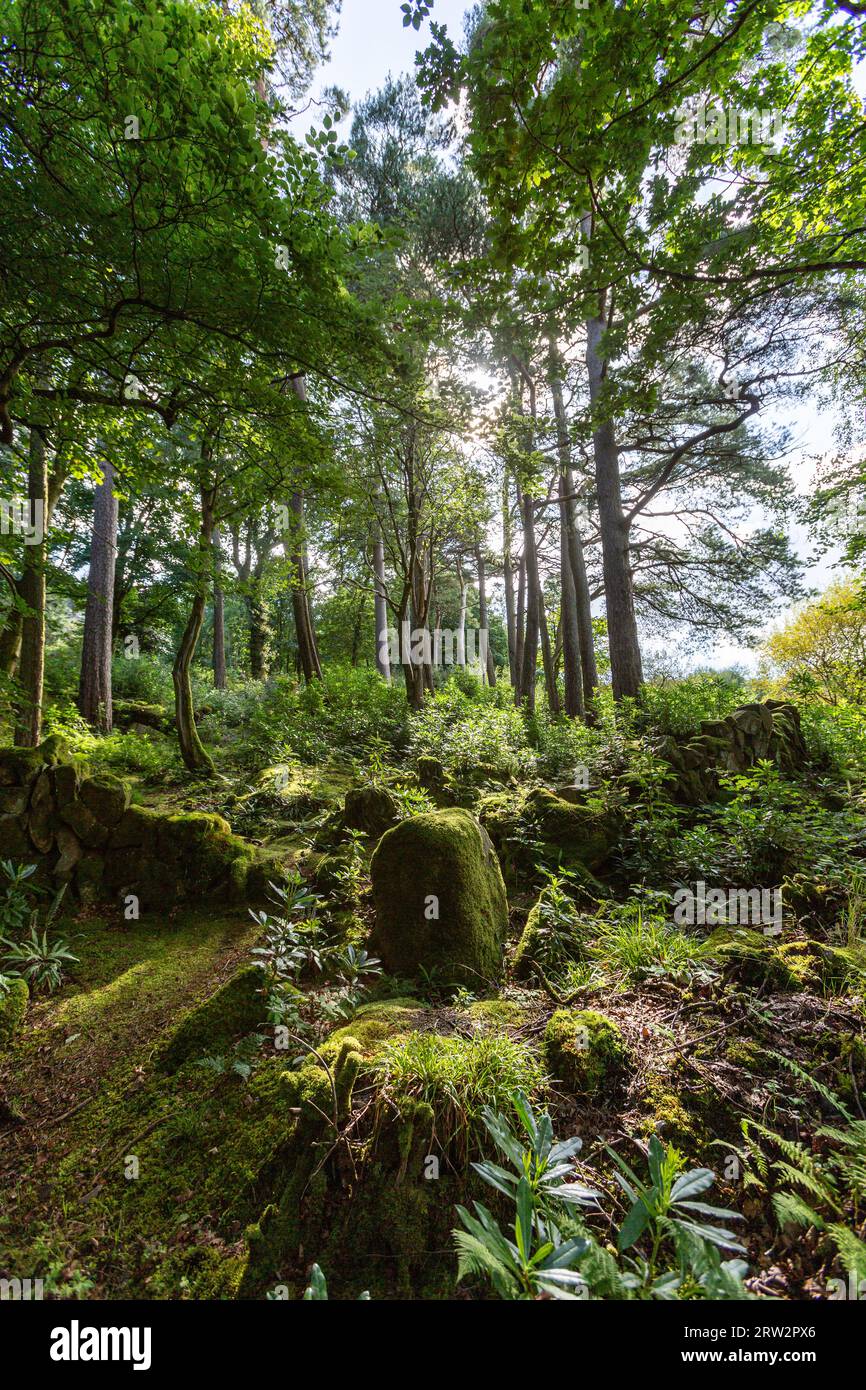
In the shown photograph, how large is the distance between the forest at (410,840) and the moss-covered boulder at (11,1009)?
0.03 m

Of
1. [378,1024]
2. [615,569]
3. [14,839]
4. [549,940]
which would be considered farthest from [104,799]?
[615,569]

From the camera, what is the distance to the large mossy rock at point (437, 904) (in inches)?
134

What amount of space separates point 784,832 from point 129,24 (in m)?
7.55

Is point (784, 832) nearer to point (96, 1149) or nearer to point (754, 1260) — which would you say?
point (754, 1260)

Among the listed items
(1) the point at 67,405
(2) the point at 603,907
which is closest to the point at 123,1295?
(2) the point at 603,907

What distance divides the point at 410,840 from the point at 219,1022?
1650mm

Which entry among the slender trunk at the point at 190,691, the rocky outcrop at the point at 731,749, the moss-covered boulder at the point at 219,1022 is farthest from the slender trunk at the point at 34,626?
the rocky outcrop at the point at 731,749

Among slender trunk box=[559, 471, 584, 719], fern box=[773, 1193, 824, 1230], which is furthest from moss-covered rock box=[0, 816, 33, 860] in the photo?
slender trunk box=[559, 471, 584, 719]

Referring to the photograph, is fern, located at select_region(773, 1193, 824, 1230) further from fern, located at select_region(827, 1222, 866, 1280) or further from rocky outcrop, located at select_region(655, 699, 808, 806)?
rocky outcrop, located at select_region(655, 699, 808, 806)

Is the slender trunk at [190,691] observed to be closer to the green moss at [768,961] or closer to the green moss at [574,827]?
the green moss at [574,827]

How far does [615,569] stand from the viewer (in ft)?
30.8

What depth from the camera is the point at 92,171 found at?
3.71 metres

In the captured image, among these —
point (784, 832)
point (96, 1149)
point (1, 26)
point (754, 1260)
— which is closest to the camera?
point (754, 1260)

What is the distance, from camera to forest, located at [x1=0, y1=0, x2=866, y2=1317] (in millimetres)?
1883
